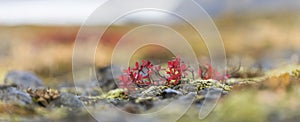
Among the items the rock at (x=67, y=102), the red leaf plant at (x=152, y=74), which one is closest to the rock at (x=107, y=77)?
the red leaf plant at (x=152, y=74)

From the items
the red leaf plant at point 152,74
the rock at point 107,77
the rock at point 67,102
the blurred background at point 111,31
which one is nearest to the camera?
the rock at point 67,102

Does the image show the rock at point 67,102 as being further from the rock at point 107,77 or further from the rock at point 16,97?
the rock at point 107,77

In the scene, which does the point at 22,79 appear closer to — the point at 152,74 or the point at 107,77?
the point at 107,77

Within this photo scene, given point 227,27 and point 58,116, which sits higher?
point 227,27

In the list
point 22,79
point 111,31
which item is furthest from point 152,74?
point 111,31

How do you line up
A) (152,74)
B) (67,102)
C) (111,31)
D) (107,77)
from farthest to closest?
1. (111,31)
2. (107,77)
3. (152,74)
4. (67,102)

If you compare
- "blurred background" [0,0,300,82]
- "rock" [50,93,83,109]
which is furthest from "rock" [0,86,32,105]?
"blurred background" [0,0,300,82]

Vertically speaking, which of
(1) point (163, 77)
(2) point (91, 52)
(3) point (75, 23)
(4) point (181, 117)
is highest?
(3) point (75, 23)

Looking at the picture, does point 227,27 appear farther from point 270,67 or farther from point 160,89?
point 160,89

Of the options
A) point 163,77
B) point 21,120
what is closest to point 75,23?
point 163,77
